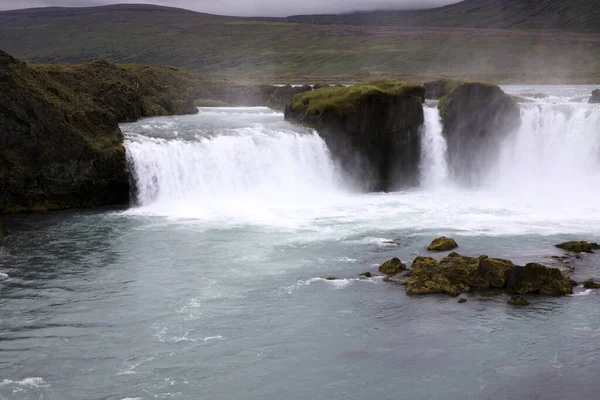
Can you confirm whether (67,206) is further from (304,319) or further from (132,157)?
(304,319)

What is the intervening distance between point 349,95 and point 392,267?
2348 centimetres

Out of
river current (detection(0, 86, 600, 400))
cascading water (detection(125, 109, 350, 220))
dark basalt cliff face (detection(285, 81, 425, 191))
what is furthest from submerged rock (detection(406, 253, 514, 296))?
dark basalt cliff face (detection(285, 81, 425, 191))

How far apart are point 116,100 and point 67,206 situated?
15.1m

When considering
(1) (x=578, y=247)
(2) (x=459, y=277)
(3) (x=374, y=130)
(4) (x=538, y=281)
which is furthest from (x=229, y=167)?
(4) (x=538, y=281)

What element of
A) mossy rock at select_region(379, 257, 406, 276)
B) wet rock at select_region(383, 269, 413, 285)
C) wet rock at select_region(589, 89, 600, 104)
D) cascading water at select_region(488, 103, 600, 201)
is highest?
wet rock at select_region(589, 89, 600, 104)

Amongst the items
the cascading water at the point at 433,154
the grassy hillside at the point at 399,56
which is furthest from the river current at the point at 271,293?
the grassy hillside at the point at 399,56

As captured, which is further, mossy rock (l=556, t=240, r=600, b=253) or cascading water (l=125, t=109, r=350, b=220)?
cascading water (l=125, t=109, r=350, b=220)

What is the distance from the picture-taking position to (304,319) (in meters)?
22.1

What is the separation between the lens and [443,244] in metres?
29.1

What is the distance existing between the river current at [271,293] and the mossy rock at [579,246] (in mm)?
1078

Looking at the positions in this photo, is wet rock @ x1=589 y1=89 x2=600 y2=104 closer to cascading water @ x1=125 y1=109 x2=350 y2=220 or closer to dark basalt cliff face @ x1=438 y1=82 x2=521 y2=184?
dark basalt cliff face @ x1=438 y1=82 x2=521 y2=184

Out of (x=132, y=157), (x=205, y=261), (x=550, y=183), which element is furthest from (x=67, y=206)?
(x=550, y=183)

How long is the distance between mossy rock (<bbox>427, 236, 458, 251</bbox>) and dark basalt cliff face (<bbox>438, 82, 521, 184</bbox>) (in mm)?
21059

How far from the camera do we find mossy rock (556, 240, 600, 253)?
2836cm
